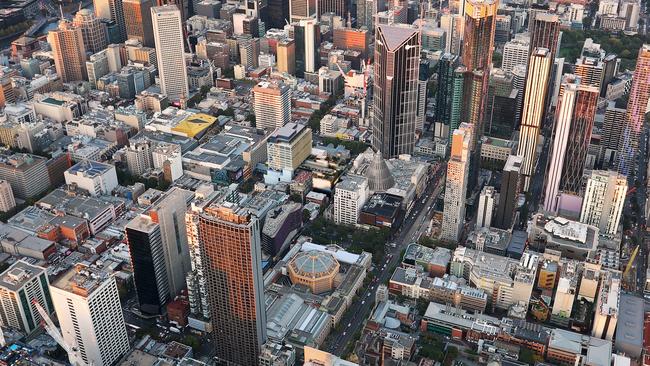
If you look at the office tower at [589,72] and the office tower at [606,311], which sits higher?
the office tower at [589,72]

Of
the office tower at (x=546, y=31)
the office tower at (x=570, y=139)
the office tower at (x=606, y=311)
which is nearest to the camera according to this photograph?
the office tower at (x=606, y=311)

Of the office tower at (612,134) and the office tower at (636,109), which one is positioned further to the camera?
the office tower at (612,134)

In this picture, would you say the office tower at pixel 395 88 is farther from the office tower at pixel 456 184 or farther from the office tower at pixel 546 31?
the office tower at pixel 546 31

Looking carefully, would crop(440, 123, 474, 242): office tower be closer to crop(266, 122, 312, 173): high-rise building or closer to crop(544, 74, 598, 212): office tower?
crop(544, 74, 598, 212): office tower

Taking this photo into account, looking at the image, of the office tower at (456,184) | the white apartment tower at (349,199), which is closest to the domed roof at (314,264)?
the white apartment tower at (349,199)

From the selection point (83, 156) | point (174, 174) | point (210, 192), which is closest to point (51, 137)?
point (83, 156)

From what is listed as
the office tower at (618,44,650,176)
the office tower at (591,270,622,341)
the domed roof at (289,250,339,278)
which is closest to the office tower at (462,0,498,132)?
the office tower at (618,44,650,176)

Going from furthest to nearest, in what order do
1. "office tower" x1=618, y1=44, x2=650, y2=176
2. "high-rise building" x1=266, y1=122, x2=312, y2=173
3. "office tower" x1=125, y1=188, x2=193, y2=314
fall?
"high-rise building" x1=266, y1=122, x2=312, y2=173 → "office tower" x1=618, y1=44, x2=650, y2=176 → "office tower" x1=125, y1=188, x2=193, y2=314
